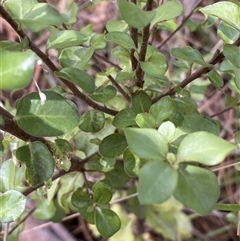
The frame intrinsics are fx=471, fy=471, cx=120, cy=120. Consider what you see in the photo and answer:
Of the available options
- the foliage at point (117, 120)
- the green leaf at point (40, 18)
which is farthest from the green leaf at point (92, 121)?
the green leaf at point (40, 18)

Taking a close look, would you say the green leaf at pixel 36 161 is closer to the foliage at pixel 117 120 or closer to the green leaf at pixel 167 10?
the foliage at pixel 117 120

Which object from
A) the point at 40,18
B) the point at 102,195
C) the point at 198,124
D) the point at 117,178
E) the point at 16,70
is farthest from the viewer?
the point at 117,178

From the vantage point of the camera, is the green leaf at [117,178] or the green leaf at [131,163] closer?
the green leaf at [131,163]

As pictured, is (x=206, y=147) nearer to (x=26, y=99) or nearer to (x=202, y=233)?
(x=26, y=99)

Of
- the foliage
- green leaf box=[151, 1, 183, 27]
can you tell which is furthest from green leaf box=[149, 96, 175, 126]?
green leaf box=[151, 1, 183, 27]

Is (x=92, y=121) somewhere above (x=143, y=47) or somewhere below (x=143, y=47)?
below

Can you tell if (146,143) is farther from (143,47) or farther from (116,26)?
(116,26)

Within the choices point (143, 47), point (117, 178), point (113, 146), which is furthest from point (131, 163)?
point (117, 178)
